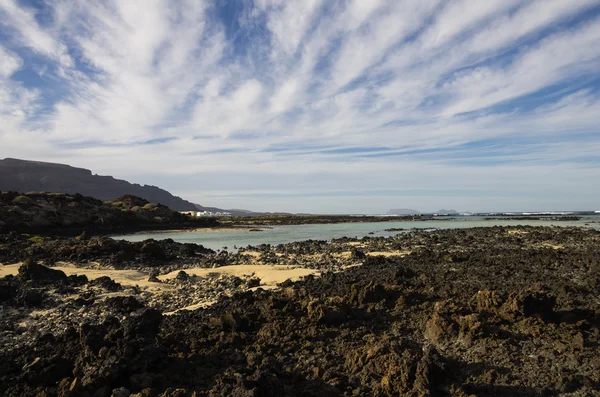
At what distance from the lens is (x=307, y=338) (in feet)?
25.2

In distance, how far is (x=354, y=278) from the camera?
1438 centimetres

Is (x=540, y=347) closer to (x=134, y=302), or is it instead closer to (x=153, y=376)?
(x=153, y=376)

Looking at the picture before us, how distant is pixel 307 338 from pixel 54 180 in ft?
619

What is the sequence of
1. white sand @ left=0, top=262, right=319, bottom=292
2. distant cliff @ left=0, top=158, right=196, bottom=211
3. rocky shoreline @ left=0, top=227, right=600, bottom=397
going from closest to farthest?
rocky shoreline @ left=0, top=227, right=600, bottom=397, white sand @ left=0, top=262, right=319, bottom=292, distant cliff @ left=0, top=158, right=196, bottom=211

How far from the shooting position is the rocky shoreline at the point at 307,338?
5.69 metres

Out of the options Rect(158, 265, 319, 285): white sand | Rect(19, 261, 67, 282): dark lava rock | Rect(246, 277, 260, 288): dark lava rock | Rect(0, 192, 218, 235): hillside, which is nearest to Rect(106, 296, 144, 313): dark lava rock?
Rect(246, 277, 260, 288): dark lava rock

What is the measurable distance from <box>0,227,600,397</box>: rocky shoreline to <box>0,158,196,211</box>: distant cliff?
164 m

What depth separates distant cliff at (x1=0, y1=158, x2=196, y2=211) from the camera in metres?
149

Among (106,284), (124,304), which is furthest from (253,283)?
(106,284)

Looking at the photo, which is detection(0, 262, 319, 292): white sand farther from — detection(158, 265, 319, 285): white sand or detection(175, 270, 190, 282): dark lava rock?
detection(175, 270, 190, 282): dark lava rock

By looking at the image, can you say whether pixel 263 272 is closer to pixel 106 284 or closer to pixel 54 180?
pixel 106 284

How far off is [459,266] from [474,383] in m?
11.6

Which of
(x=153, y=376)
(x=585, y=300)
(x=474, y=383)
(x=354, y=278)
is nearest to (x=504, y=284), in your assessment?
(x=585, y=300)

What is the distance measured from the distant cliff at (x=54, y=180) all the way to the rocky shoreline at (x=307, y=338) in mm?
163798
